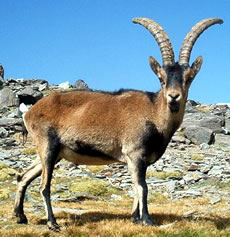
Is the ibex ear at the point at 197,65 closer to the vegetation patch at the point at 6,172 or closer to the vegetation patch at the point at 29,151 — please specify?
the vegetation patch at the point at 6,172

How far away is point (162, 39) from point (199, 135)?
31450 millimetres

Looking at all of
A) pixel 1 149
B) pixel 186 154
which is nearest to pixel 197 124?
pixel 186 154

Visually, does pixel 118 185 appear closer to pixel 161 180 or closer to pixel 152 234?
pixel 161 180

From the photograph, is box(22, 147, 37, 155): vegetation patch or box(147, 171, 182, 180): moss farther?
box(22, 147, 37, 155): vegetation patch

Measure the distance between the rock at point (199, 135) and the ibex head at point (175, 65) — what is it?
29.6 metres

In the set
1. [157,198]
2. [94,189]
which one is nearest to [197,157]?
[157,198]

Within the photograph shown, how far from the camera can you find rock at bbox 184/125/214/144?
4057 centimetres

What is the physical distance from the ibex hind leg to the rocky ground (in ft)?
7.42

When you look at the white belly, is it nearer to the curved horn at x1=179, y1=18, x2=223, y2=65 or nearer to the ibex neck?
the ibex neck

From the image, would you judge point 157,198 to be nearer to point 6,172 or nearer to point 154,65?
point 6,172

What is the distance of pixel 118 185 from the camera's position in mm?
23391

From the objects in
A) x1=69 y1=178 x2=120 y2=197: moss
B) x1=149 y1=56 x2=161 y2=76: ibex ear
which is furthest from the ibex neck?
x1=69 y1=178 x2=120 y2=197: moss

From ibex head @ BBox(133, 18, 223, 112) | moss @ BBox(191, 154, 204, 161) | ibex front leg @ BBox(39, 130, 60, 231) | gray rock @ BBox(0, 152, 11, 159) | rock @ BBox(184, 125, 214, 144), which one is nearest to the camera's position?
ibex head @ BBox(133, 18, 223, 112)

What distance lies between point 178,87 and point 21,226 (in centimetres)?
485
